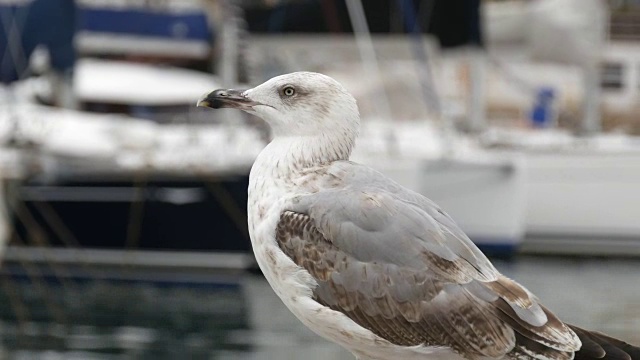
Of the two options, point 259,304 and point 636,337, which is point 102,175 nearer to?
point 259,304

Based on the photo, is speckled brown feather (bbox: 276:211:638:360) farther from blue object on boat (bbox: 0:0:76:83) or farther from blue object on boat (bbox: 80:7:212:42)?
blue object on boat (bbox: 80:7:212:42)

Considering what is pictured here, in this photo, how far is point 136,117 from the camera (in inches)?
903

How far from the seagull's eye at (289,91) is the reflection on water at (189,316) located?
8.04m

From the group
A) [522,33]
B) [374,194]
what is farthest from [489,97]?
[374,194]

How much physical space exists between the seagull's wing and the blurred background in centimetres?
848

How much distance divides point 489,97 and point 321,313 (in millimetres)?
27478

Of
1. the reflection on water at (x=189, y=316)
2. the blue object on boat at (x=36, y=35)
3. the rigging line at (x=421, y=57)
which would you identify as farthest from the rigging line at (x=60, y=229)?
the rigging line at (x=421, y=57)

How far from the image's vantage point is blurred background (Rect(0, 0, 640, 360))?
15.2 m

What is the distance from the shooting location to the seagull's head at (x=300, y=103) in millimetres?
4602

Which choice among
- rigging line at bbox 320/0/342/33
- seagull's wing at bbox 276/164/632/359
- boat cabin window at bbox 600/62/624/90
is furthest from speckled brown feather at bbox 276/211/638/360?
boat cabin window at bbox 600/62/624/90

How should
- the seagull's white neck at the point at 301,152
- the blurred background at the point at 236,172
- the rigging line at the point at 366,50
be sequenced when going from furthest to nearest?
1. the rigging line at the point at 366,50
2. the blurred background at the point at 236,172
3. the seagull's white neck at the point at 301,152

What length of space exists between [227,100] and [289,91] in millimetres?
209

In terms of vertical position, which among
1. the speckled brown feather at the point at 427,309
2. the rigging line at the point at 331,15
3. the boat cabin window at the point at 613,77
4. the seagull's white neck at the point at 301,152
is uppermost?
the seagull's white neck at the point at 301,152

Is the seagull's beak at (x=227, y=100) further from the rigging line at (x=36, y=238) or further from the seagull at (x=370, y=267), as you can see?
the rigging line at (x=36, y=238)
